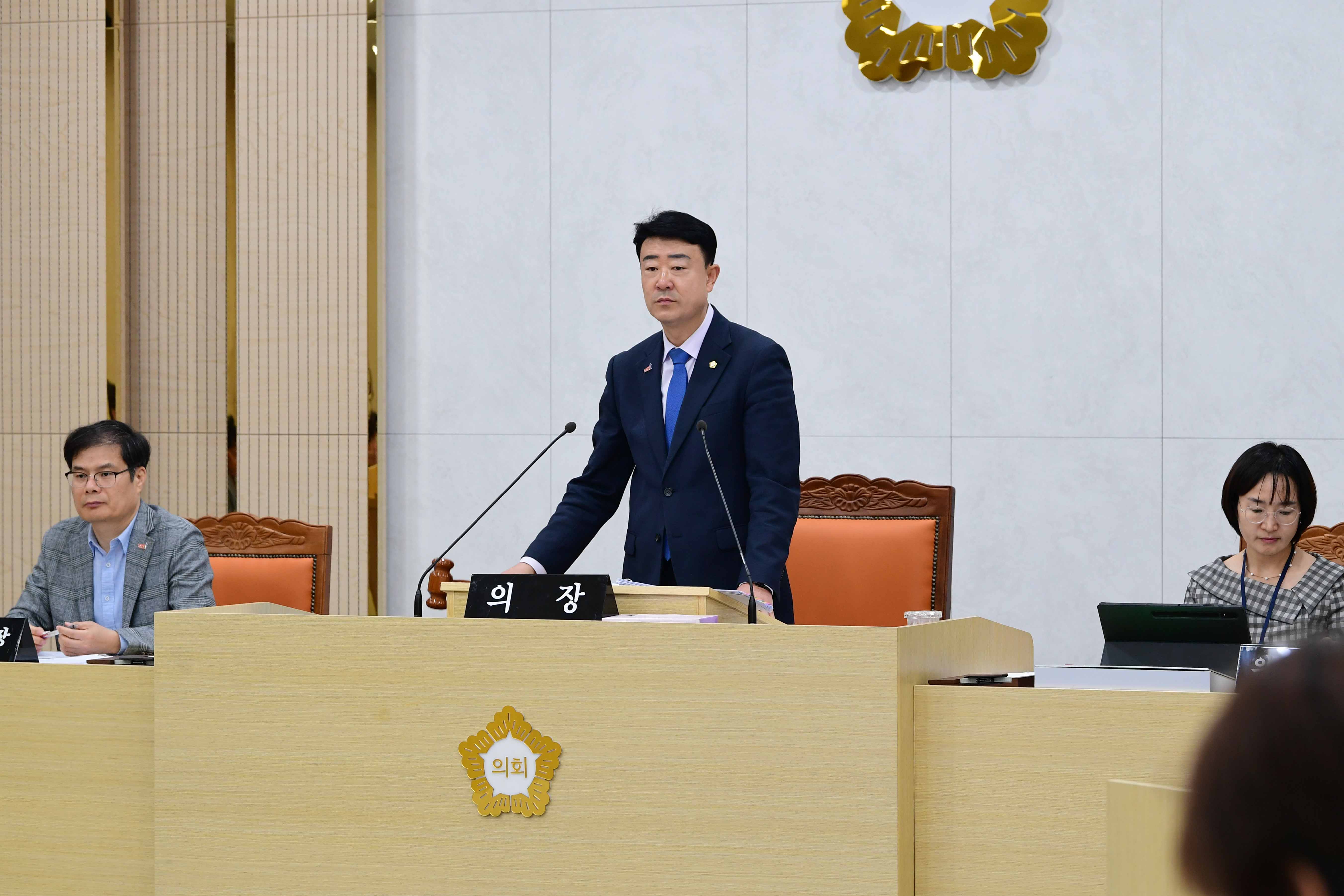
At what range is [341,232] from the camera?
4016mm

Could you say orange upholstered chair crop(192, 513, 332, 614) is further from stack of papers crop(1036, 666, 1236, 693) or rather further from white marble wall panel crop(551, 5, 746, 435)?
stack of papers crop(1036, 666, 1236, 693)

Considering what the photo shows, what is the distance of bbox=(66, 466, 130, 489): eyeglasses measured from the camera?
8.68 ft

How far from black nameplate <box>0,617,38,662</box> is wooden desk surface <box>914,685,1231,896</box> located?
1.19m

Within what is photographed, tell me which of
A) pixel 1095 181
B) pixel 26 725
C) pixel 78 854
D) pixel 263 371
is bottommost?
pixel 78 854

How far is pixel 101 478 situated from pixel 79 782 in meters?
1.24

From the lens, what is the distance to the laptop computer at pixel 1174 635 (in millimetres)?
1892

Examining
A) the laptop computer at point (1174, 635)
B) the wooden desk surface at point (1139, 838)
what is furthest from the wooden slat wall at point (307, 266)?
the wooden desk surface at point (1139, 838)

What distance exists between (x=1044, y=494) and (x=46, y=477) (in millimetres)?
3166

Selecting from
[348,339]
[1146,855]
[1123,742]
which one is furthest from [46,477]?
[1146,855]

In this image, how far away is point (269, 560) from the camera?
2.96 m

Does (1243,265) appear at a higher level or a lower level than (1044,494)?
higher

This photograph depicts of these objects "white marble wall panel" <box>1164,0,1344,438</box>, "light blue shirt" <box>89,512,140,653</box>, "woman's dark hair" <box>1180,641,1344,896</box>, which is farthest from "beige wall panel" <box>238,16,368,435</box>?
A: "woman's dark hair" <box>1180,641,1344,896</box>

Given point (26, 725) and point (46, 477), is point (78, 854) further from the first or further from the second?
point (46, 477)

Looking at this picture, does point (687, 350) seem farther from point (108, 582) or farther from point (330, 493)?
point (330, 493)
